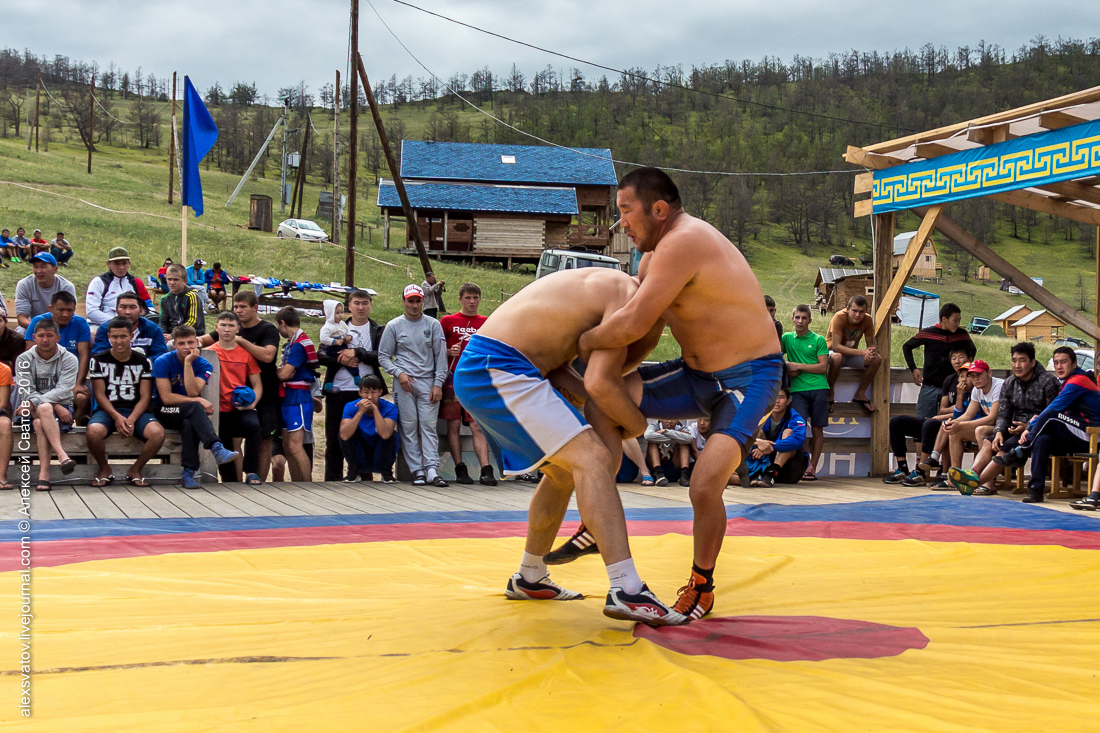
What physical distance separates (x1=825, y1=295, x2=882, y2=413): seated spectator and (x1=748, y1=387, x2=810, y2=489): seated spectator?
837mm

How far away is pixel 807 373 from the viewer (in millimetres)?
8820

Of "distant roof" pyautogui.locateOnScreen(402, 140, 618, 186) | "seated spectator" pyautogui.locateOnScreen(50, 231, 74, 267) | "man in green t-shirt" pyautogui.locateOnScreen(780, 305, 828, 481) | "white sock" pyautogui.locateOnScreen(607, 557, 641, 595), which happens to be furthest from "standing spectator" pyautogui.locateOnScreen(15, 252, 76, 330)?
"distant roof" pyautogui.locateOnScreen(402, 140, 618, 186)

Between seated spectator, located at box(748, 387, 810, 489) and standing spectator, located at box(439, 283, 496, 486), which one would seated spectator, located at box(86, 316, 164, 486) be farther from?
seated spectator, located at box(748, 387, 810, 489)

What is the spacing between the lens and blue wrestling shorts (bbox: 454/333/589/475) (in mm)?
2930

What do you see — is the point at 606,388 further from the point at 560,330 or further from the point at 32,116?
the point at 32,116

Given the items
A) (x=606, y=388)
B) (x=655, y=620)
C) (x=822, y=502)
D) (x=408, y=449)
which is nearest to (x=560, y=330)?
(x=606, y=388)

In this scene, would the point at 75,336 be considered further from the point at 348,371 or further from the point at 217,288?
the point at 217,288

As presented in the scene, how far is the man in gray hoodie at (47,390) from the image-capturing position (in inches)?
261

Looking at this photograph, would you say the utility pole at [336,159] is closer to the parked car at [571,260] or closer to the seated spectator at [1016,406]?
the parked car at [571,260]

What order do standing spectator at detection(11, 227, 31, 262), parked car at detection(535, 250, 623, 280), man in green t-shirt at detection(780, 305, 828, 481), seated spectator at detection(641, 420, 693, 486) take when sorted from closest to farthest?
1. seated spectator at detection(641, 420, 693, 486)
2. man in green t-shirt at detection(780, 305, 828, 481)
3. standing spectator at detection(11, 227, 31, 262)
4. parked car at detection(535, 250, 623, 280)

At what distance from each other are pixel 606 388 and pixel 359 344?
5.57m

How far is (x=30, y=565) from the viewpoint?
12.6 ft

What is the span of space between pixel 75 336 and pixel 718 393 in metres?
6.20

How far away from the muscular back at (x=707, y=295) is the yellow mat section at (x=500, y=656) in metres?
1.00
